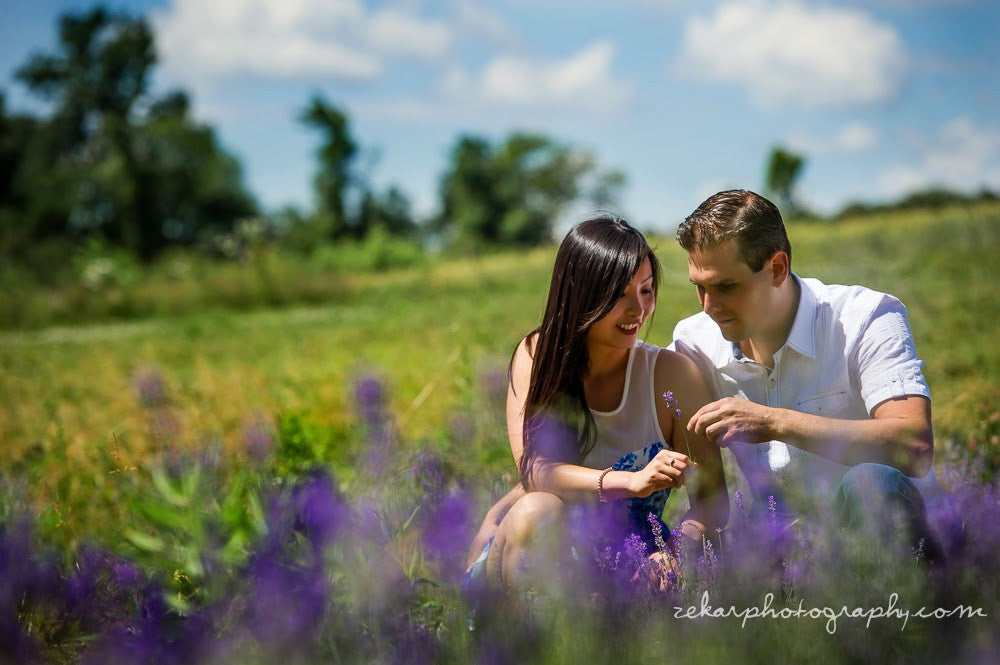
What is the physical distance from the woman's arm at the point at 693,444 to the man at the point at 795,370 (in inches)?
4.1

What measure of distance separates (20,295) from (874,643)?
62.1 feet

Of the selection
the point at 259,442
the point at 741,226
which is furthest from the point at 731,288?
the point at 259,442

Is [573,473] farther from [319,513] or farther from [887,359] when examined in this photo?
[887,359]

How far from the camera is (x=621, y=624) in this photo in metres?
1.44

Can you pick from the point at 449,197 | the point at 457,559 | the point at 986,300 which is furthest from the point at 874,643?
the point at 449,197

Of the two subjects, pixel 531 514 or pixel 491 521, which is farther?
pixel 491 521

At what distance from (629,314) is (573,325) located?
16 centimetres

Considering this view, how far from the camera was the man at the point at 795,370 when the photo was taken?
6.63ft

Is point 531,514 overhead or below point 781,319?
below

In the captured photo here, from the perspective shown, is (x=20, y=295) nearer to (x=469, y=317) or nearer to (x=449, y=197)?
(x=469, y=317)

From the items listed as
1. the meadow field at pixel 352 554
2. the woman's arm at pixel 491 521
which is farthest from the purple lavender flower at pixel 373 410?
the woman's arm at pixel 491 521

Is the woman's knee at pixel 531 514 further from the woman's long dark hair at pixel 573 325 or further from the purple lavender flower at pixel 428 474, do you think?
the purple lavender flower at pixel 428 474

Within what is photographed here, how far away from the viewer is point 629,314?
2270mm

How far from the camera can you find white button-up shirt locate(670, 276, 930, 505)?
2.22 m
